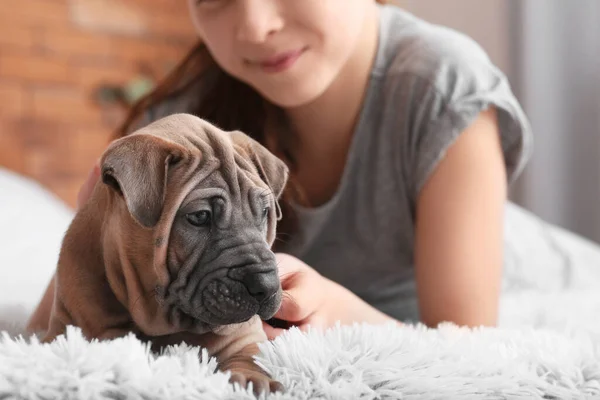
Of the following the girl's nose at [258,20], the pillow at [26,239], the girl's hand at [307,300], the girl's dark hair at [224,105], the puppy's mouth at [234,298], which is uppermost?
the girl's nose at [258,20]

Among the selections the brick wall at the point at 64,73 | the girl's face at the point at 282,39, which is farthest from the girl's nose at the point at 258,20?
the brick wall at the point at 64,73

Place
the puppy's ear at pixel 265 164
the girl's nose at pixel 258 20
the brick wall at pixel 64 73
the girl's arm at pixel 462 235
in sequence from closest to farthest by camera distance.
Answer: the puppy's ear at pixel 265 164 → the girl's nose at pixel 258 20 → the girl's arm at pixel 462 235 → the brick wall at pixel 64 73

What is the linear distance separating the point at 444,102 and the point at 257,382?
80 cm

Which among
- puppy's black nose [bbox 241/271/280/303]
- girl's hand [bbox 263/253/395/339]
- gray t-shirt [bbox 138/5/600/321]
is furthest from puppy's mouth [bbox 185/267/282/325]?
gray t-shirt [bbox 138/5/600/321]

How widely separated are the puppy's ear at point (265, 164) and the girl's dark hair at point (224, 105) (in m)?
0.48

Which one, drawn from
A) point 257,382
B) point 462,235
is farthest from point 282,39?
point 257,382

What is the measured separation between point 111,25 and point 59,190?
651mm

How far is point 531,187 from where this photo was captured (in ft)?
9.48

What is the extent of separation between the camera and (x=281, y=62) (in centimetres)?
123

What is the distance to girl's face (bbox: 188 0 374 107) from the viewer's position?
1.16m

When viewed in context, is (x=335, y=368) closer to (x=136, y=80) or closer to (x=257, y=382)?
(x=257, y=382)

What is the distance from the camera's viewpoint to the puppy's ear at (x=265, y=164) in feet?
2.75

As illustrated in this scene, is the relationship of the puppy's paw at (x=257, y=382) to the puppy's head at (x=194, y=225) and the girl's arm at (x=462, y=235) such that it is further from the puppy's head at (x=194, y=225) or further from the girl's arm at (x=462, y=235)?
the girl's arm at (x=462, y=235)

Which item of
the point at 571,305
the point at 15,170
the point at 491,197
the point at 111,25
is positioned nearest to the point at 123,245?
the point at 491,197
